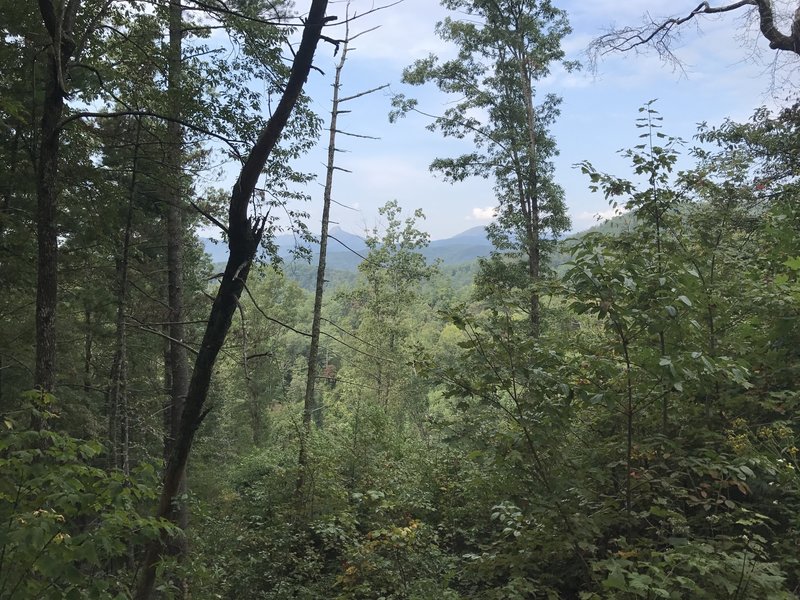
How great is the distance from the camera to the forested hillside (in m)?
2.45

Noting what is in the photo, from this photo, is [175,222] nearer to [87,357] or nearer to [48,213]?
[48,213]

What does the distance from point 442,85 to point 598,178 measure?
11.7 m

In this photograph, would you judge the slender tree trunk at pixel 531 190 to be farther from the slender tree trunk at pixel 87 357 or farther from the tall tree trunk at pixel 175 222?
the slender tree trunk at pixel 87 357

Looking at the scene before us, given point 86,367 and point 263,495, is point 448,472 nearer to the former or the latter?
point 263,495

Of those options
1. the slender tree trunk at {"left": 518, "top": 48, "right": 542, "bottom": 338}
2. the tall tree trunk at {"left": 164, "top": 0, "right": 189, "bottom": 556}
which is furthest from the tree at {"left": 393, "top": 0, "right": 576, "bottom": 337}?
the tall tree trunk at {"left": 164, "top": 0, "right": 189, "bottom": 556}

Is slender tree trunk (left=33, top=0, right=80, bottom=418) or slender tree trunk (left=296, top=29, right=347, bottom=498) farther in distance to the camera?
slender tree trunk (left=296, top=29, right=347, bottom=498)

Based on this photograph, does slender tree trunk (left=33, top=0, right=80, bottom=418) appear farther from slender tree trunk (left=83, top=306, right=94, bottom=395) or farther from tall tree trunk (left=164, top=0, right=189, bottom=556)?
slender tree trunk (left=83, top=306, right=94, bottom=395)

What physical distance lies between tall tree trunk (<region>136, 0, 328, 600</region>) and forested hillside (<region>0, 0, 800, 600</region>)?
12 millimetres

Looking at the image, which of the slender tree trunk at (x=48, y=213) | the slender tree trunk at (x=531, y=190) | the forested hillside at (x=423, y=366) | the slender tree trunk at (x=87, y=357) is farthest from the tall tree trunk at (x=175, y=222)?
the slender tree trunk at (x=531, y=190)

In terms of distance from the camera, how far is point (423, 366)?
10.6ft

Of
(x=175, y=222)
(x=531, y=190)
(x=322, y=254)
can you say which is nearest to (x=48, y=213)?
(x=175, y=222)

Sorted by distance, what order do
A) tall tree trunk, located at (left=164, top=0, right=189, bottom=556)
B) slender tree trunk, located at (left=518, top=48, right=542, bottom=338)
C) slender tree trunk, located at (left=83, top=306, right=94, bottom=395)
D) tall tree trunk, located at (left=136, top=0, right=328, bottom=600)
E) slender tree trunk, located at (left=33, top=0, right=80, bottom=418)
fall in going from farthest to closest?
slender tree trunk, located at (left=518, top=48, right=542, bottom=338)
slender tree trunk, located at (left=83, top=306, right=94, bottom=395)
tall tree trunk, located at (left=164, top=0, right=189, bottom=556)
slender tree trunk, located at (left=33, top=0, right=80, bottom=418)
tall tree trunk, located at (left=136, top=0, right=328, bottom=600)

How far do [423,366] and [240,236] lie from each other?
1.58 m

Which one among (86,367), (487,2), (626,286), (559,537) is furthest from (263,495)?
(487,2)
